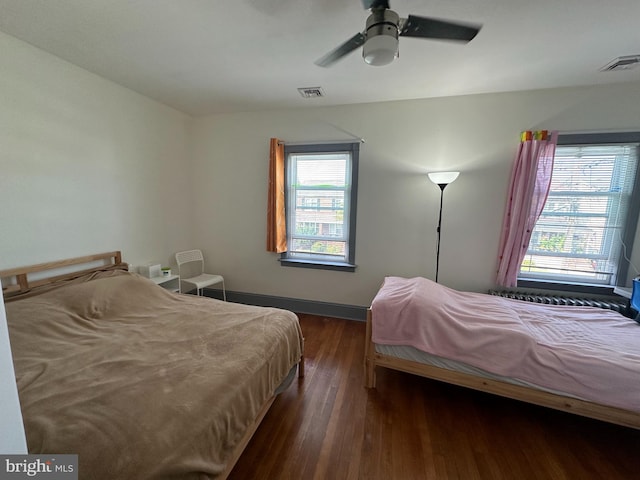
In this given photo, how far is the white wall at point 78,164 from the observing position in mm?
1996

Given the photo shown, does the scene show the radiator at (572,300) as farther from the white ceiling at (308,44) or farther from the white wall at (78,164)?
the white wall at (78,164)

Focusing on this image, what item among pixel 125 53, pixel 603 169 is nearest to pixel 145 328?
pixel 125 53

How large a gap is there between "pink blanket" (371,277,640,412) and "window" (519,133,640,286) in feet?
1.98

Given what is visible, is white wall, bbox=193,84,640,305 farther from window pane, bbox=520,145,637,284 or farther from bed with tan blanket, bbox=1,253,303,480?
bed with tan blanket, bbox=1,253,303,480

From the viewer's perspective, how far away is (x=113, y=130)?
267 cm

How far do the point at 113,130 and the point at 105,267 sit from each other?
4.57ft

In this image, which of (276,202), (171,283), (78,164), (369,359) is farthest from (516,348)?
(78,164)

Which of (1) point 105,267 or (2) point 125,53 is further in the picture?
(1) point 105,267

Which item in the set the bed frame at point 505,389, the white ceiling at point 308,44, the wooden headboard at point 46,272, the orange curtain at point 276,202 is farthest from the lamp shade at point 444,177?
the wooden headboard at point 46,272

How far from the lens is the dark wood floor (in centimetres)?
147

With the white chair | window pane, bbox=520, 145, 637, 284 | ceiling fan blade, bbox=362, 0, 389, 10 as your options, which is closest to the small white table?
the white chair

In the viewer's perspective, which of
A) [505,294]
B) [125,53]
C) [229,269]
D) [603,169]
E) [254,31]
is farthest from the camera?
[229,269]

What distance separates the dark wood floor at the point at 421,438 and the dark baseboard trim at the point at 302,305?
1.17m

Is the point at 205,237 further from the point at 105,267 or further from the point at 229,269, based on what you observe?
the point at 105,267
